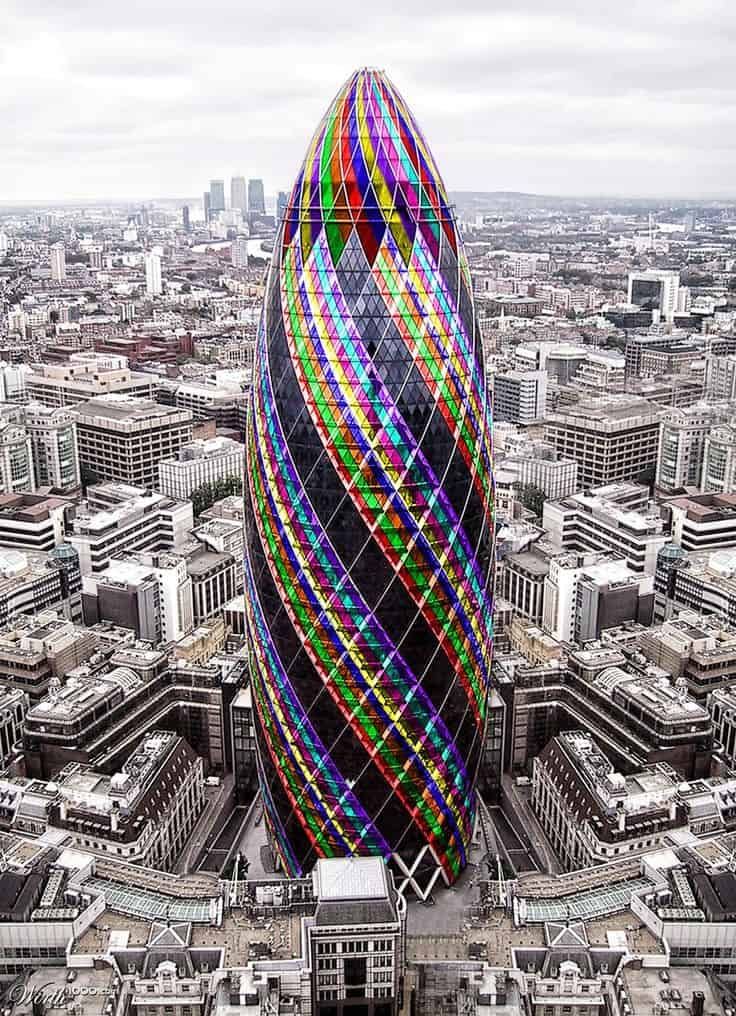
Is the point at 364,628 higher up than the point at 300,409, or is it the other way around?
the point at 300,409

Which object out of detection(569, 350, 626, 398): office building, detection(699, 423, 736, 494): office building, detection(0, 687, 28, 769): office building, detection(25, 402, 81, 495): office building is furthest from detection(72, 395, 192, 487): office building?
detection(569, 350, 626, 398): office building

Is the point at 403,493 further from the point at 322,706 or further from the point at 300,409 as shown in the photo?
the point at 322,706

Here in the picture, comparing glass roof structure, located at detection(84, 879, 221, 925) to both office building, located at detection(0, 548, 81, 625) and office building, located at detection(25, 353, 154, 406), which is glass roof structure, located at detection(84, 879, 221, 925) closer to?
office building, located at detection(0, 548, 81, 625)

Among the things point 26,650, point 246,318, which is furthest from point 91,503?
point 246,318

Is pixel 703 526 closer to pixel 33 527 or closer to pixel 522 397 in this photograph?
pixel 522 397

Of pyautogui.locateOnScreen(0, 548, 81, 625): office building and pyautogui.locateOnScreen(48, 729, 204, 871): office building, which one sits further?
pyautogui.locateOnScreen(0, 548, 81, 625): office building

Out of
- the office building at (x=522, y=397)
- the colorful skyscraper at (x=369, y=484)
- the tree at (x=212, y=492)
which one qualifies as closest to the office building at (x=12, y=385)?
the tree at (x=212, y=492)

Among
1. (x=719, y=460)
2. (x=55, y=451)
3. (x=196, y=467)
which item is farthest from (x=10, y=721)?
(x=719, y=460)
